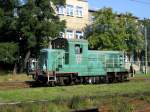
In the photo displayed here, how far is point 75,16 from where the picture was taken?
73500 mm

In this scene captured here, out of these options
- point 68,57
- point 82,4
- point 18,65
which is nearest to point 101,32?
point 82,4

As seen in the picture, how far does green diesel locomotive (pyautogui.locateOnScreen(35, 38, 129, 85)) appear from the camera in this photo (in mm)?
34375

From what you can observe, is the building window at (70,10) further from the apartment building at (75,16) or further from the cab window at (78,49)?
the cab window at (78,49)

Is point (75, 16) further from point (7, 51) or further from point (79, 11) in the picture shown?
point (7, 51)

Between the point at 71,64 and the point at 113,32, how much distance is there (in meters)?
30.7

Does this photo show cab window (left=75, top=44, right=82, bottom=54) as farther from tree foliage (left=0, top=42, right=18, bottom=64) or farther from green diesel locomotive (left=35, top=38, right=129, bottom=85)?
tree foliage (left=0, top=42, right=18, bottom=64)

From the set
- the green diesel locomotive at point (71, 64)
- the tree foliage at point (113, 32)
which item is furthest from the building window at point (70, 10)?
the green diesel locomotive at point (71, 64)

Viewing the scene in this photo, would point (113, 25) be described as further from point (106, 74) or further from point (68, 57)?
point (68, 57)

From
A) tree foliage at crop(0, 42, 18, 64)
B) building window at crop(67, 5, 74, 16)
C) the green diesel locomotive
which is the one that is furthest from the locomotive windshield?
building window at crop(67, 5, 74, 16)

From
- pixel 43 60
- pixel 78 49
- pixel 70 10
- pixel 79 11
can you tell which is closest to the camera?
pixel 43 60

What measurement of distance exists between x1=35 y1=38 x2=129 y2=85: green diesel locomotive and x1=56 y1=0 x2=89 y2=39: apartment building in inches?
1275

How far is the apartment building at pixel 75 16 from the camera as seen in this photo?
2817 inches

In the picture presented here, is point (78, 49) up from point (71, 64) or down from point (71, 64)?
up

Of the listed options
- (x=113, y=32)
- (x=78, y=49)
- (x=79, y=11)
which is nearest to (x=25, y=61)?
(x=113, y=32)
